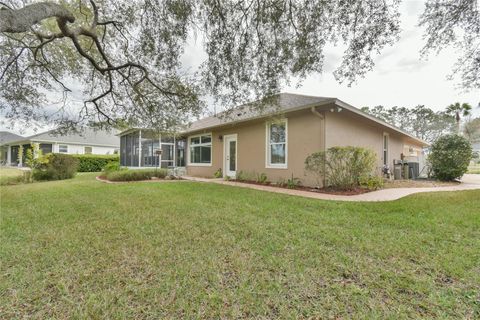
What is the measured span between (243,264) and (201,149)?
12256 millimetres

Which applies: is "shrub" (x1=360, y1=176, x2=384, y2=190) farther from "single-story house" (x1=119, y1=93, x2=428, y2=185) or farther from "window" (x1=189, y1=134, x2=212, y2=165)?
"window" (x1=189, y1=134, x2=212, y2=165)

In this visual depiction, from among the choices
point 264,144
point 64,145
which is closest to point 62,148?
point 64,145

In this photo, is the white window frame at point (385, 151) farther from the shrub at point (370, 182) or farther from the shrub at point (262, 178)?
the shrub at point (262, 178)

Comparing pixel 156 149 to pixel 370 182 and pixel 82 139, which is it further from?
pixel 82 139

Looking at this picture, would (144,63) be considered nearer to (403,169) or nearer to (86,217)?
(86,217)

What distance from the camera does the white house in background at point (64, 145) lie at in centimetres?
2415

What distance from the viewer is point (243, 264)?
270 cm

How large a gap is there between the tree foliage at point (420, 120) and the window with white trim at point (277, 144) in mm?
33932

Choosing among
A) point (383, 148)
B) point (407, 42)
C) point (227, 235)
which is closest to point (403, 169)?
point (383, 148)

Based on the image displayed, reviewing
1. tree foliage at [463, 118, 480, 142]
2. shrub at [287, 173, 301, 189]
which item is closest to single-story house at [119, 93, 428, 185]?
shrub at [287, 173, 301, 189]

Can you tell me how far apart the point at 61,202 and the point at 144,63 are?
15.0ft

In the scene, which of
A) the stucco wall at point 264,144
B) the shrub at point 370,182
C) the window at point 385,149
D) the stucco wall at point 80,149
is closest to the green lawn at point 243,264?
the shrub at point 370,182

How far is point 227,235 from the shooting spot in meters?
3.66

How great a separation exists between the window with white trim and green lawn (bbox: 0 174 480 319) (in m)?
4.65
